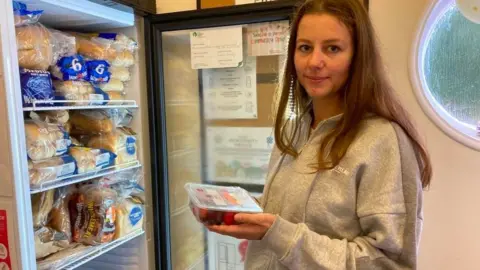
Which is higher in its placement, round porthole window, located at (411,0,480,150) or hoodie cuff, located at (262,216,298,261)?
round porthole window, located at (411,0,480,150)

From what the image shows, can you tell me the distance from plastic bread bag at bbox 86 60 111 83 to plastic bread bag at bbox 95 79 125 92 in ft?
0.09

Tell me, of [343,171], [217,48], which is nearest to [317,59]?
[343,171]

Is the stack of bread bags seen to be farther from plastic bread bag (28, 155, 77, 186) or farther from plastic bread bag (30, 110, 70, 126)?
plastic bread bag (28, 155, 77, 186)

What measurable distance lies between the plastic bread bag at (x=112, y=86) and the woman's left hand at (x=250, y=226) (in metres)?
1.05

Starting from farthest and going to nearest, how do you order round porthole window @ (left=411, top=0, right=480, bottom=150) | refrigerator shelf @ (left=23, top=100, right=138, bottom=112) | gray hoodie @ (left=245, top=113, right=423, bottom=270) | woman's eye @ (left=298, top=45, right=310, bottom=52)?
round porthole window @ (left=411, top=0, right=480, bottom=150), refrigerator shelf @ (left=23, top=100, right=138, bottom=112), woman's eye @ (left=298, top=45, right=310, bottom=52), gray hoodie @ (left=245, top=113, right=423, bottom=270)

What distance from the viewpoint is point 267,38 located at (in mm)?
1686

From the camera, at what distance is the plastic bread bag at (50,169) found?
133 centimetres

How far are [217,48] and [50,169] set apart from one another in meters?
0.83

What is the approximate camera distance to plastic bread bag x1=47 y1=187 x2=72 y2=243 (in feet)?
5.07

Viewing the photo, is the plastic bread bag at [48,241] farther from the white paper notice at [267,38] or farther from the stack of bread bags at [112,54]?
the white paper notice at [267,38]

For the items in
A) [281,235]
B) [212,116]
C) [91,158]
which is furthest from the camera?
[212,116]

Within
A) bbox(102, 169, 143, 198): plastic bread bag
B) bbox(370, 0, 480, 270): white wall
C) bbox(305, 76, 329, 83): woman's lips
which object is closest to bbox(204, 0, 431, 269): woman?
bbox(305, 76, 329, 83): woman's lips

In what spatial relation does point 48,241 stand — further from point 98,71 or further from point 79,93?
point 98,71

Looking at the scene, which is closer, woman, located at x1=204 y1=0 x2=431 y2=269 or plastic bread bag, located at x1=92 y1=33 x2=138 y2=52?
woman, located at x1=204 y1=0 x2=431 y2=269
